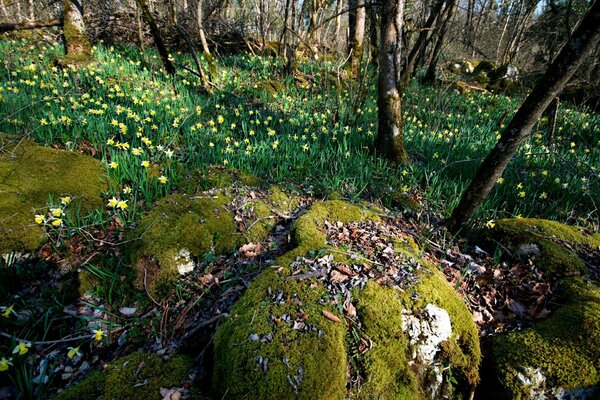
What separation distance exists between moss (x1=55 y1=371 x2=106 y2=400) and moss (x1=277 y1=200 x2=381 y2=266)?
1210 millimetres

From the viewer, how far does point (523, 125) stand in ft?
7.92

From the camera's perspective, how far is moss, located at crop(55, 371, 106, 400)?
62.9 inches

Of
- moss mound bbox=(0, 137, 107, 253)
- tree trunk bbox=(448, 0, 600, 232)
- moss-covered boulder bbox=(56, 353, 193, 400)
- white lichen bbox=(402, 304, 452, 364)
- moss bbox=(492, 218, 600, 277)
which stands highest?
tree trunk bbox=(448, 0, 600, 232)

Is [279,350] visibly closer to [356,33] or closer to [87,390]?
[87,390]

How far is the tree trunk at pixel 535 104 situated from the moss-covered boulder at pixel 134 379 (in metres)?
2.74

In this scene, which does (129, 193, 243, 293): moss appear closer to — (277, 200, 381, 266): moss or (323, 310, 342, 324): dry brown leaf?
(277, 200, 381, 266): moss

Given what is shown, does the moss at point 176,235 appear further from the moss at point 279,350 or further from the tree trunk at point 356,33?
the tree trunk at point 356,33

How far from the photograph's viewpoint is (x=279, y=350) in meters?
1.63

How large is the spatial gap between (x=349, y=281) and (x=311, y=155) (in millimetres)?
2636

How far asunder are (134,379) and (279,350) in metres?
0.80

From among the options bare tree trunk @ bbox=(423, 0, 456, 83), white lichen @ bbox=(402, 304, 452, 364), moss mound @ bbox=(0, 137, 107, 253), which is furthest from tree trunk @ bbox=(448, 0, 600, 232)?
bare tree trunk @ bbox=(423, 0, 456, 83)

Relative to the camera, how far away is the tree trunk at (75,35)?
682 cm

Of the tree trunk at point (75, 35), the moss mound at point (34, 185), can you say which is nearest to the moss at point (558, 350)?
the moss mound at point (34, 185)

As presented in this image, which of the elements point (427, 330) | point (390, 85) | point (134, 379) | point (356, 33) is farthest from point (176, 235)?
point (356, 33)
